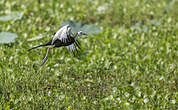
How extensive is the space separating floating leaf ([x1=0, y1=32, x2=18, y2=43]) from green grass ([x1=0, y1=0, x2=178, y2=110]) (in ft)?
0.22

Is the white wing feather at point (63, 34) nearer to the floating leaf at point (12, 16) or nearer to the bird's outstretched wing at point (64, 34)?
the bird's outstretched wing at point (64, 34)

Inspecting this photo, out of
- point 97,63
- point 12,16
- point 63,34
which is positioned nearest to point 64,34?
point 63,34

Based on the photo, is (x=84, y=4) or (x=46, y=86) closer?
(x=46, y=86)

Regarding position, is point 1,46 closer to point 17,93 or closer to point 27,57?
point 27,57

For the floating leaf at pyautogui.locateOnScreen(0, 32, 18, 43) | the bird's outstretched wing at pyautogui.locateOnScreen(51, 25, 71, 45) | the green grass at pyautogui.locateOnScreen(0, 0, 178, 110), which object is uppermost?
the bird's outstretched wing at pyautogui.locateOnScreen(51, 25, 71, 45)

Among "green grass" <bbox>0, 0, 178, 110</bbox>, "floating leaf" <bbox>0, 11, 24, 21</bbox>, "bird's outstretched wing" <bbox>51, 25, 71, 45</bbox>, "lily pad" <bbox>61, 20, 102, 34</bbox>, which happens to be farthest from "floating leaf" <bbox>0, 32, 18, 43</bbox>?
"bird's outstretched wing" <bbox>51, 25, 71, 45</bbox>

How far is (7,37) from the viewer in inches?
148

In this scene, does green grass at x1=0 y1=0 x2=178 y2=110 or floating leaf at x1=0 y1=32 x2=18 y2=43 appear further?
floating leaf at x1=0 y1=32 x2=18 y2=43

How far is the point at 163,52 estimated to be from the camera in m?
3.78

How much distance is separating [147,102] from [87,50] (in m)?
1.21

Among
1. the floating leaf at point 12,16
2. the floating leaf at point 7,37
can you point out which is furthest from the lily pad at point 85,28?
the floating leaf at point 12,16

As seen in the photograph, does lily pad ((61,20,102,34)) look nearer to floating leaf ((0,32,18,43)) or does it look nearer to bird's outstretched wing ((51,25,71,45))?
floating leaf ((0,32,18,43))

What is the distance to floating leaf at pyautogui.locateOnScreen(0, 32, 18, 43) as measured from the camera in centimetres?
372

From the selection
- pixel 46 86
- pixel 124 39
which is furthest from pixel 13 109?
pixel 124 39
